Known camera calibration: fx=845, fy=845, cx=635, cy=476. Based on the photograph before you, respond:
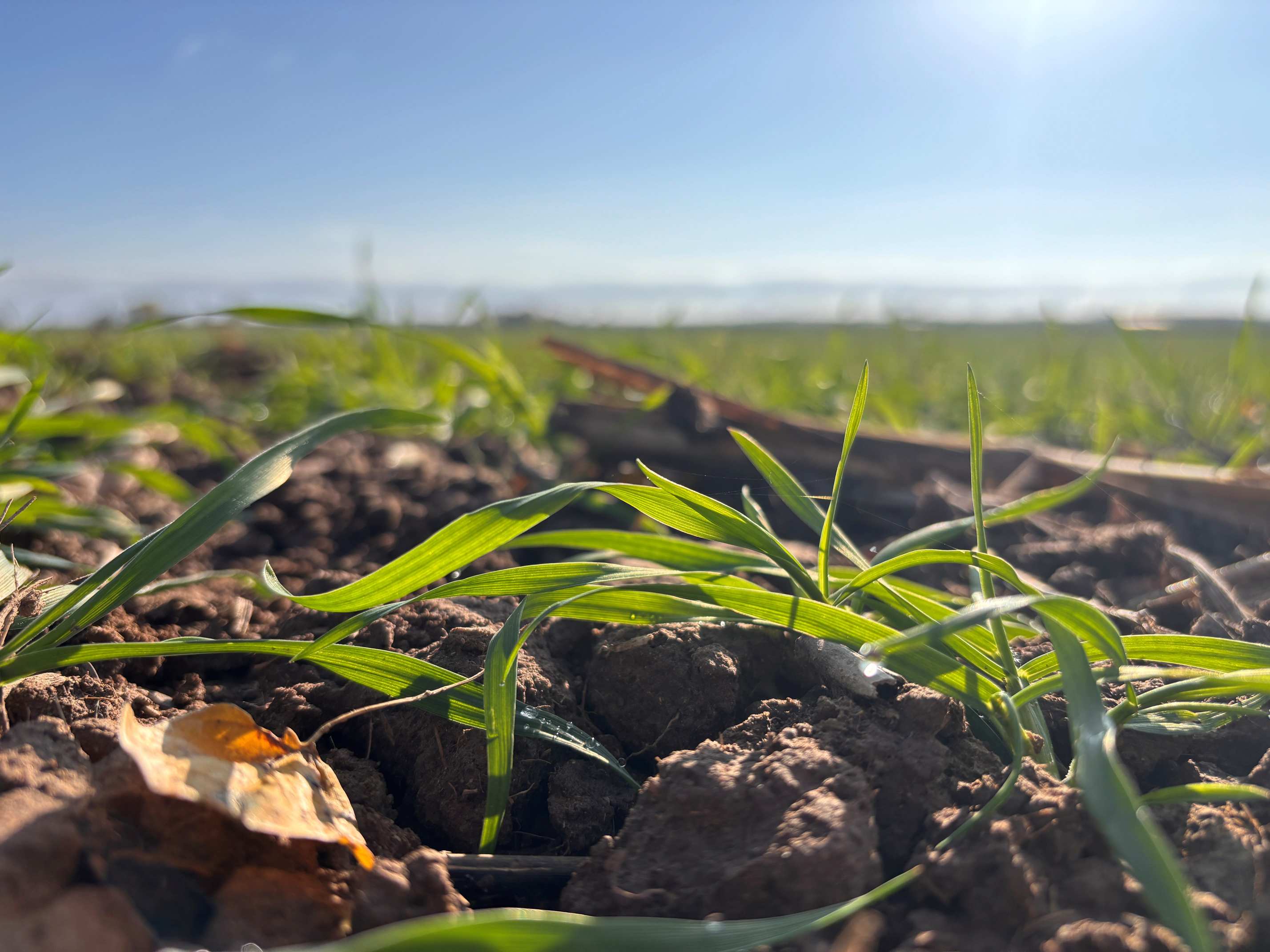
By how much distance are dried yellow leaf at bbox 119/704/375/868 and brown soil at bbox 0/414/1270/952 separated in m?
0.02

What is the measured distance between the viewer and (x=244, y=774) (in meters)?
0.87

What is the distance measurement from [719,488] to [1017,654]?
3.55ft

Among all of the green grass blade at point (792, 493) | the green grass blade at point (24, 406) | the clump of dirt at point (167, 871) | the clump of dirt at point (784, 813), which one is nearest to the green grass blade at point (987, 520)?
the green grass blade at point (792, 493)

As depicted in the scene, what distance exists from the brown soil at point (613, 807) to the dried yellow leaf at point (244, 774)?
1.0 inches

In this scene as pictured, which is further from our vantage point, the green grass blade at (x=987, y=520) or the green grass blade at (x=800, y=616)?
the green grass blade at (x=987, y=520)

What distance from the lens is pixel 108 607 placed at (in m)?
1.06

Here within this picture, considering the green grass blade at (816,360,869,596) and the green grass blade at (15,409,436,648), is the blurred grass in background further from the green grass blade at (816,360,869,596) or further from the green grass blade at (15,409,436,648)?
the green grass blade at (15,409,436,648)

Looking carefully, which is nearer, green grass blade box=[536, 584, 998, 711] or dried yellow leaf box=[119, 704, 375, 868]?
dried yellow leaf box=[119, 704, 375, 868]

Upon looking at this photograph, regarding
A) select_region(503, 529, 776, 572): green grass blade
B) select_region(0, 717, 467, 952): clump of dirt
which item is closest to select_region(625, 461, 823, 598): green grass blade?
select_region(503, 529, 776, 572): green grass blade

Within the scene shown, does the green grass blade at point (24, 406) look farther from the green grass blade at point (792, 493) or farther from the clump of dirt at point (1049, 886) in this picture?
the clump of dirt at point (1049, 886)

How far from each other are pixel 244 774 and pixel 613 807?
1.43 ft

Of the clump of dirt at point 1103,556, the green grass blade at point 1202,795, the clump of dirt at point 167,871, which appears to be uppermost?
the clump of dirt at point 1103,556

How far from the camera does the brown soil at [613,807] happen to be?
770mm

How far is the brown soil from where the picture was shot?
0.77 m
